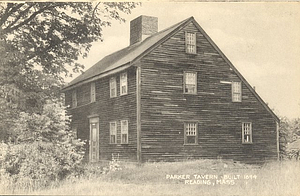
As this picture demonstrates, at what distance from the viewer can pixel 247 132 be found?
22594 millimetres

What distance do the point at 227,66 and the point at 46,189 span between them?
976 centimetres

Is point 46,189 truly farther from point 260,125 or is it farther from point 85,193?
point 260,125

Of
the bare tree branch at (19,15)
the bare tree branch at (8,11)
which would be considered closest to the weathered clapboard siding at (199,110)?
the bare tree branch at (19,15)

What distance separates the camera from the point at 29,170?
1644cm

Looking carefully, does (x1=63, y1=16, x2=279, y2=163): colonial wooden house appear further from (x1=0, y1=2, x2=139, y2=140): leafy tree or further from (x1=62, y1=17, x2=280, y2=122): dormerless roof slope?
(x1=0, y1=2, x2=139, y2=140): leafy tree

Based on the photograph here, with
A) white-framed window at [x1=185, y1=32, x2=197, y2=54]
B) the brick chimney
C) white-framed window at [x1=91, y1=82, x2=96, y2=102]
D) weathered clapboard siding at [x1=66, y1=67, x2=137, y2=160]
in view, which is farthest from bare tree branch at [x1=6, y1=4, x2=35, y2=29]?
white-framed window at [x1=185, y1=32, x2=197, y2=54]

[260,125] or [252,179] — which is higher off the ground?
[260,125]

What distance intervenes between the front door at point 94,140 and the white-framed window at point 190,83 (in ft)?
15.8

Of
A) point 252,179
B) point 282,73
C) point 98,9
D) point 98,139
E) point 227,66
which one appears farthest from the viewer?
point 98,139

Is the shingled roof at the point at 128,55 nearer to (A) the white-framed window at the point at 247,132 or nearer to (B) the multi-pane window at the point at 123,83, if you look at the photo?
(B) the multi-pane window at the point at 123,83

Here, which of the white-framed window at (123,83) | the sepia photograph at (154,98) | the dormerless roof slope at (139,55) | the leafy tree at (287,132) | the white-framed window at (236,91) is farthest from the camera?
the white-framed window at (236,91)

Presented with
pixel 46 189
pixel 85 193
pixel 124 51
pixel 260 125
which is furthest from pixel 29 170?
pixel 260 125

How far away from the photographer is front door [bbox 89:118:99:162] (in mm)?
23797

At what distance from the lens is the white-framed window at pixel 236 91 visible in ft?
73.3
